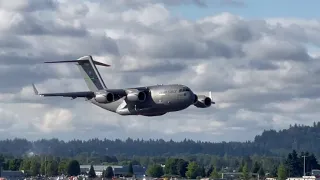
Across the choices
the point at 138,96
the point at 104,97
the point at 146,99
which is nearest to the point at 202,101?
the point at 146,99

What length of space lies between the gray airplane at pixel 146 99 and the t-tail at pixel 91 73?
10376mm

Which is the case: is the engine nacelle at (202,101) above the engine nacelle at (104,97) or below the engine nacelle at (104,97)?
above

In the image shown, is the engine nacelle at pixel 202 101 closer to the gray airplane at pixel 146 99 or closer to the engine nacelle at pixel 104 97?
the gray airplane at pixel 146 99

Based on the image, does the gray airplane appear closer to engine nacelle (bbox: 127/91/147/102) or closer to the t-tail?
engine nacelle (bbox: 127/91/147/102)

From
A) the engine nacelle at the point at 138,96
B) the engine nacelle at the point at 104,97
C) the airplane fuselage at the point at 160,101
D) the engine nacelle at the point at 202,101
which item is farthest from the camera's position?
the engine nacelle at the point at 202,101

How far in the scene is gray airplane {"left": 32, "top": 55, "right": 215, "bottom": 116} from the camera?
11619 cm

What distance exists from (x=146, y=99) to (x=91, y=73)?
1938cm

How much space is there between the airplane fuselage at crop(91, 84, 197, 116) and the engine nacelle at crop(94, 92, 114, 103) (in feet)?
7.77

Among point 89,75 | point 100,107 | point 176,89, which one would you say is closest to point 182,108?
point 176,89

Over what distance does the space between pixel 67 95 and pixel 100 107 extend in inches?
220

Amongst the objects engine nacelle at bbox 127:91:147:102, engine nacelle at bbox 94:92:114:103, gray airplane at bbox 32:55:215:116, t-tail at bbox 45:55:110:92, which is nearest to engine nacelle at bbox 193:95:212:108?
gray airplane at bbox 32:55:215:116

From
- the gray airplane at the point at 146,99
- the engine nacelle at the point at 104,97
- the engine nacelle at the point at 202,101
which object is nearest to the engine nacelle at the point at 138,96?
the gray airplane at the point at 146,99

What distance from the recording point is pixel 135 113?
11950 centimetres

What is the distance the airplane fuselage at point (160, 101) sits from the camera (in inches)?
4564
